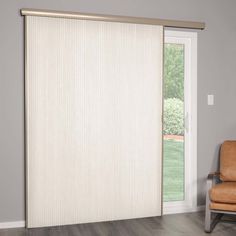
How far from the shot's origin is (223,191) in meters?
3.58

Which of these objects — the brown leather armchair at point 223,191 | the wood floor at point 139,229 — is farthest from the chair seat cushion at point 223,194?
the wood floor at point 139,229

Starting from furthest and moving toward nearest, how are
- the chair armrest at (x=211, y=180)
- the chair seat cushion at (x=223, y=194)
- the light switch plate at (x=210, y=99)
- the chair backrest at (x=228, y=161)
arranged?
1. the light switch plate at (x=210, y=99)
2. the chair backrest at (x=228, y=161)
3. the chair armrest at (x=211, y=180)
4. the chair seat cushion at (x=223, y=194)

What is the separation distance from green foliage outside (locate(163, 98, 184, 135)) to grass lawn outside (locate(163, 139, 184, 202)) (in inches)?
4.8

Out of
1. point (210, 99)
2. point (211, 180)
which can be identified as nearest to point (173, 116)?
point (210, 99)

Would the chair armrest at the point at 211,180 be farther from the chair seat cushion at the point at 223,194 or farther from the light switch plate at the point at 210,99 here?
the light switch plate at the point at 210,99

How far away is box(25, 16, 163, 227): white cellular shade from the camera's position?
12.4 feet

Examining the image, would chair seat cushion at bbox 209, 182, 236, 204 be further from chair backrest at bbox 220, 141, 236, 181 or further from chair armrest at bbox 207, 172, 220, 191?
chair backrest at bbox 220, 141, 236, 181

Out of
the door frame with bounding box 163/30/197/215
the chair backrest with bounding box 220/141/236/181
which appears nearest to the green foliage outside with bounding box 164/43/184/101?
the door frame with bounding box 163/30/197/215

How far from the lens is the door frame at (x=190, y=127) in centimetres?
430

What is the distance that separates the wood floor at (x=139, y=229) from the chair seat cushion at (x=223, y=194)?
0.31 metres

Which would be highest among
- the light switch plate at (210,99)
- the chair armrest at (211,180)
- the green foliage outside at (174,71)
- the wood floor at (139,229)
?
the green foliage outside at (174,71)

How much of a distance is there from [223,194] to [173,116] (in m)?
1.09

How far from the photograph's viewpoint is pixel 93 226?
3812mm

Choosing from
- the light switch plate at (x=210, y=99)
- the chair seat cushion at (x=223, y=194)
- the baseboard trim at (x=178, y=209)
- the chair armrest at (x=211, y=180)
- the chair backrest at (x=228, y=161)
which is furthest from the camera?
the light switch plate at (x=210, y=99)
